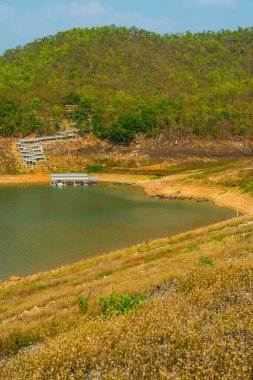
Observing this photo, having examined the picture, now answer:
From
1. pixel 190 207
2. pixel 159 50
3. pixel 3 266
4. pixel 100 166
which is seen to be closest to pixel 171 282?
pixel 3 266

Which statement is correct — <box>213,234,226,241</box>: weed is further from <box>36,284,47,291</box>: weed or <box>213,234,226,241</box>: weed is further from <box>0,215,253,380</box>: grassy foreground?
<box>0,215,253,380</box>: grassy foreground

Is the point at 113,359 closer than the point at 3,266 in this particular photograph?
Yes

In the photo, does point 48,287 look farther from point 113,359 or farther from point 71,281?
point 113,359

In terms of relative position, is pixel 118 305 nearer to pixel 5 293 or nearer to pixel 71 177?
pixel 5 293

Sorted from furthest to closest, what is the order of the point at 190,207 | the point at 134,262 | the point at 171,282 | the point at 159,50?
1. the point at 159,50
2. the point at 190,207
3. the point at 134,262
4. the point at 171,282

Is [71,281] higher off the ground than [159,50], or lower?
lower

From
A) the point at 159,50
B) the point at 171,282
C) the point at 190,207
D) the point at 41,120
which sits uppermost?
the point at 159,50

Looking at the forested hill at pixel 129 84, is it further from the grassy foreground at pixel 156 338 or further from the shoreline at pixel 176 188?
the grassy foreground at pixel 156 338

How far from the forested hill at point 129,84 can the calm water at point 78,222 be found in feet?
129

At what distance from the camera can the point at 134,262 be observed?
24953 mm

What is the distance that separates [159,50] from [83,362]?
182 m

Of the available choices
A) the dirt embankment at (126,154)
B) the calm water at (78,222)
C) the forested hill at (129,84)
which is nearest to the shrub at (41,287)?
the calm water at (78,222)

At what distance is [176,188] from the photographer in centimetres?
7469

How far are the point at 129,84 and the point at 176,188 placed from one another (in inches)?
3038
